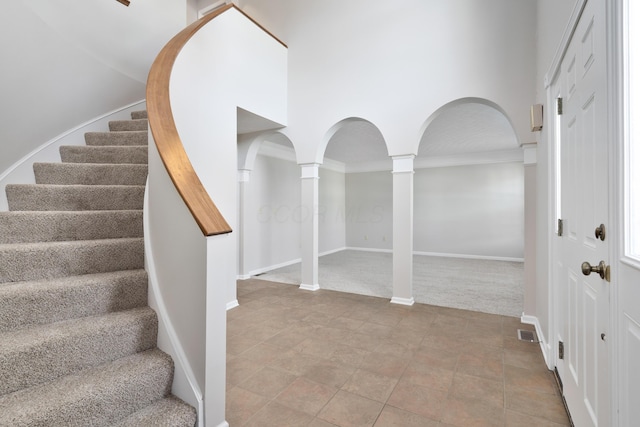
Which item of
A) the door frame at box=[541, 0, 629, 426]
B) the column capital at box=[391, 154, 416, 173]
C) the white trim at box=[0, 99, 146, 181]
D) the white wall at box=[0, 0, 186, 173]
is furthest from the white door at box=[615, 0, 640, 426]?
the white trim at box=[0, 99, 146, 181]

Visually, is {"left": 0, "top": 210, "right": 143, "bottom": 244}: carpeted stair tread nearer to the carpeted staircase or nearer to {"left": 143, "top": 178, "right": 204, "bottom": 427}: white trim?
the carpeted staircase

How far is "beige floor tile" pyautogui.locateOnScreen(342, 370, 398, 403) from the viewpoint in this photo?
184cm

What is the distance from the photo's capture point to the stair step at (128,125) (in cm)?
302

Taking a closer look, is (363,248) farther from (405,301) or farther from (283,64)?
(283,64)

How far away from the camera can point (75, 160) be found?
2.65 m

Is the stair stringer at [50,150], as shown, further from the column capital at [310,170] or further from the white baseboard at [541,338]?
the white baseboard at [541,338]

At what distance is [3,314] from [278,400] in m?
1.46

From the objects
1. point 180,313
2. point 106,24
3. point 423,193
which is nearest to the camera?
point 180,313

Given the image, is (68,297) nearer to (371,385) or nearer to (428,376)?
(371,385)

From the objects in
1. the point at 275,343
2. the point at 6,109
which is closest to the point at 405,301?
the point at 275,343

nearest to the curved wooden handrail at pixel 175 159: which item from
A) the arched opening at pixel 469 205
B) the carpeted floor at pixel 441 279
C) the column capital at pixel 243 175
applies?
the column capital at pixel 243 175

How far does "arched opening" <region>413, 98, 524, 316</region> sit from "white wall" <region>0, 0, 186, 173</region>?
431 centimetres

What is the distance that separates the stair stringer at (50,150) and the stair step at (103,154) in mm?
130

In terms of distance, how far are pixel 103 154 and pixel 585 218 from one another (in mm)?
3484
